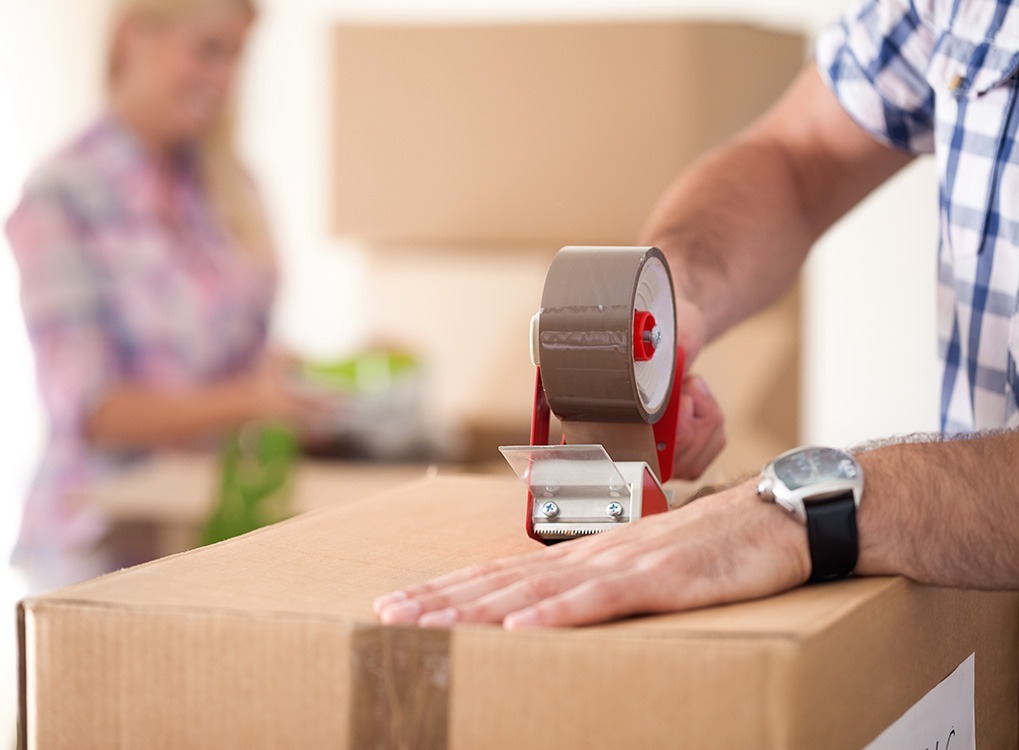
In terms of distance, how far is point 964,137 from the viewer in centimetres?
104

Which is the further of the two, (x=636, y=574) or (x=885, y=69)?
(x=885, y=69)

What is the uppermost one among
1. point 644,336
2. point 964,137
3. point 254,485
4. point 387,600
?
point 964,137

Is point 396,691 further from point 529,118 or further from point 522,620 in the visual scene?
point 529,118

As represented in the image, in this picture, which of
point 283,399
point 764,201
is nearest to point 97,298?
point 283,399

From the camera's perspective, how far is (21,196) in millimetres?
2336

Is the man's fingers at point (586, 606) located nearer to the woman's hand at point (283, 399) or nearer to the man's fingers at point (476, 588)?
the man's fingers at point (476, 588)

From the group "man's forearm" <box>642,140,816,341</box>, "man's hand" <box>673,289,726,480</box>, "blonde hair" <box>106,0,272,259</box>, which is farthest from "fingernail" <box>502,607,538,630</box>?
"blonde hair" <box>106,0,272,259</box>

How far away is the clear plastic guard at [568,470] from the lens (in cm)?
76

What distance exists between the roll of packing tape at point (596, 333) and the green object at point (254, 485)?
4.87ft

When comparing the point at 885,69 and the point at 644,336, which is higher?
the point at 885,69

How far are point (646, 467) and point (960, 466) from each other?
7.2 inches

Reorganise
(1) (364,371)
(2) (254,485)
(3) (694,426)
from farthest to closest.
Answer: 1. (1) (364,371)
2. (2) (254,485)
3. (3) (694,426)

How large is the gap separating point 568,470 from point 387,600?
7.6 inches

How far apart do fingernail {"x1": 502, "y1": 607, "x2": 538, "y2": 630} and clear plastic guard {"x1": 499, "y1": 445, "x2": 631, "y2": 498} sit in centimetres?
18
